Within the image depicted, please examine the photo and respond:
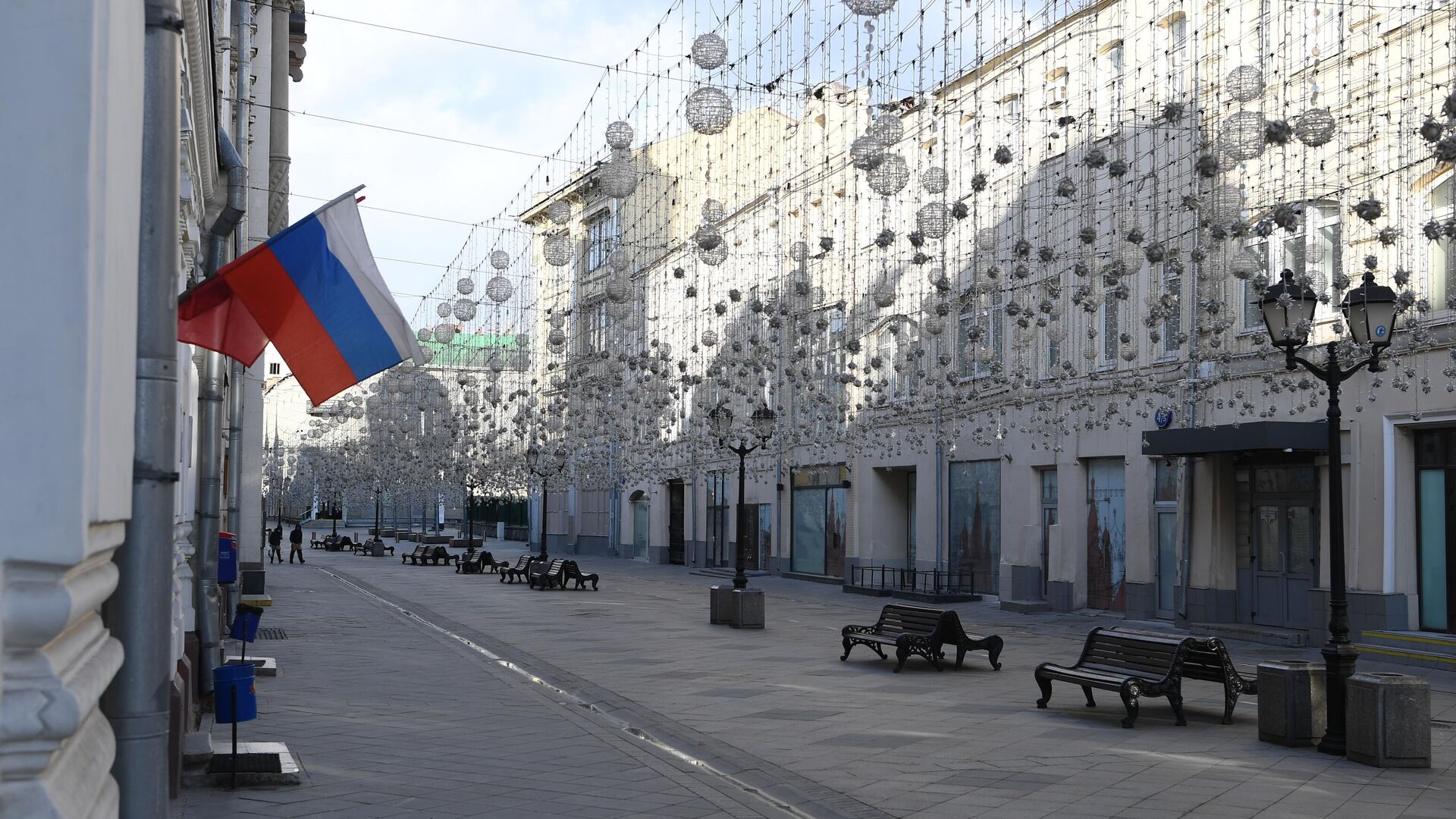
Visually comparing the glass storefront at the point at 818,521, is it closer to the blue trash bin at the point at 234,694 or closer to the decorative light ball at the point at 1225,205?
the decorative light ball at the point at 1225,205

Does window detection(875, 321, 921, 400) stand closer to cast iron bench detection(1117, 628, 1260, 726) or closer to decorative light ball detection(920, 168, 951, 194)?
decorative light ball detection(920, 168, 951, 194)

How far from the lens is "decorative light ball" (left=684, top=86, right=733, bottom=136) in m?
15.4

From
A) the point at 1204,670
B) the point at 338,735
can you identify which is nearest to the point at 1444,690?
the point at 1204,670

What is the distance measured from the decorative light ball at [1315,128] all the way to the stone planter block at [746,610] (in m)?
15.5

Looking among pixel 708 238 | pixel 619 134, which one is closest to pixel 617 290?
pixel 708 238

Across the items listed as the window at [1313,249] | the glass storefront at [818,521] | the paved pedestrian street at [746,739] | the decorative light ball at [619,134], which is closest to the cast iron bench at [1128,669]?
the paved pedestrian street at [746,739]

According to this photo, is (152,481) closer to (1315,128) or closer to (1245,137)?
(1315,128)

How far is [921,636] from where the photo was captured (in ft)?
62.3

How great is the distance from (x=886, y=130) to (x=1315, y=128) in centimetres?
411

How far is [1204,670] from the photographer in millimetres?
14320

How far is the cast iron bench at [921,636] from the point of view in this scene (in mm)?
18656

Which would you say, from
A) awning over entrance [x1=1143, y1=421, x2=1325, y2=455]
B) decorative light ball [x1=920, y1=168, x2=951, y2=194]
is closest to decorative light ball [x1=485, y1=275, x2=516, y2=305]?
decorative light ball [x1=920, y1=168, x2=951, y2=194]

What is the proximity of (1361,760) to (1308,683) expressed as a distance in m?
0.99

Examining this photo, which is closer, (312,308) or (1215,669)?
(312,308)
